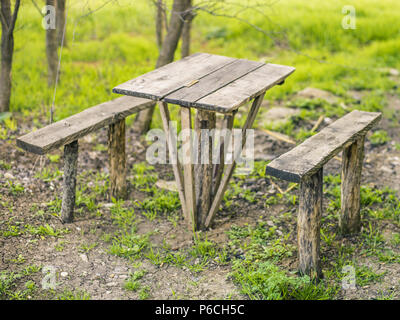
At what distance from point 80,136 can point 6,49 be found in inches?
79.7

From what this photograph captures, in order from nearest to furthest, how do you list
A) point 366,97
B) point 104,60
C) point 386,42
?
point 366,97 < point 104,60 < point 386,42

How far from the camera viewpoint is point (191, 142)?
4.23m

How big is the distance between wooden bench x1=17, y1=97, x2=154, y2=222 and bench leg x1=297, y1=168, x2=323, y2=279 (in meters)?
1.81

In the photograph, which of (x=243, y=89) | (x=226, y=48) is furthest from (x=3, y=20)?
(x=226, y=48)

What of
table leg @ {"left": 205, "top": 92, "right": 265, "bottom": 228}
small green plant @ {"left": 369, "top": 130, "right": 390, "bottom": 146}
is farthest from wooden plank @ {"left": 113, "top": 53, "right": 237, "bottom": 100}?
small green plant @ {"left": 369, "top": 130, "right": 390, "bottom": 146}

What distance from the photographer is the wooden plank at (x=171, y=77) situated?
4.04 meters

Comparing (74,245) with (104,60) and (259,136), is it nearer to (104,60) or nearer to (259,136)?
(259,136)

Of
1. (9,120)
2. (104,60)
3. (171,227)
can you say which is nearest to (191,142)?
(171,227)

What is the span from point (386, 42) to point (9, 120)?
Answer: 6.08 meters

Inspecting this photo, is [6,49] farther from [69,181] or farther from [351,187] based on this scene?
[351,187]

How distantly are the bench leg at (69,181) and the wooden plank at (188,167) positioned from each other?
0.92 metres

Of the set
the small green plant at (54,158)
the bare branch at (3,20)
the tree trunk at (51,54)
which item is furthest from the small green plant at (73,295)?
the tree trunk at (51,54)

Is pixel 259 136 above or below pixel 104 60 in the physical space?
below
